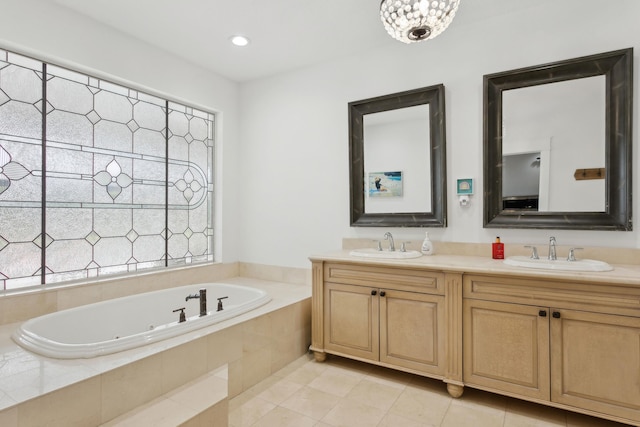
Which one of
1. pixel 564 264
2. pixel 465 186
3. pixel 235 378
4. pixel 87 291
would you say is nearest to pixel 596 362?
pixel 564 264

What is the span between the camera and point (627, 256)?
2062mm

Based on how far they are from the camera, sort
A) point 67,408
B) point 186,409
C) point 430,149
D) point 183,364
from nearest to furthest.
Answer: point 67,408
point 186,409
point 183,364
point 430,149

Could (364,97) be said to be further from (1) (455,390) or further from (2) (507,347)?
(1) (455,390)

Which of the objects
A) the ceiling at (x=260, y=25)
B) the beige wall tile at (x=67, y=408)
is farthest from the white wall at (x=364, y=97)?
the beige wall tile at (x=67, y=408)

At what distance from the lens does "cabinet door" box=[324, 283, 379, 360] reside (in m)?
2.41

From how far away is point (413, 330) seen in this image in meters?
2.26

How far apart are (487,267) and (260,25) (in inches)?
94.2

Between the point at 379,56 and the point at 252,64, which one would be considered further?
the point at 252,64

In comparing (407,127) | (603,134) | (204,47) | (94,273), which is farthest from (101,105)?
(603,134)

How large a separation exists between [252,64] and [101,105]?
1.38 meters

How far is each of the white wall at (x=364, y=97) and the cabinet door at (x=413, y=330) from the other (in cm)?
65

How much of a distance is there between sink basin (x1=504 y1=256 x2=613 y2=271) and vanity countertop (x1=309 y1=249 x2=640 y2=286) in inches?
2.0

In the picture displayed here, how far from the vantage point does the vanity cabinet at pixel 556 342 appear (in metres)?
1.70

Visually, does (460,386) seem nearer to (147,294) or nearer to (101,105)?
(147,294)
